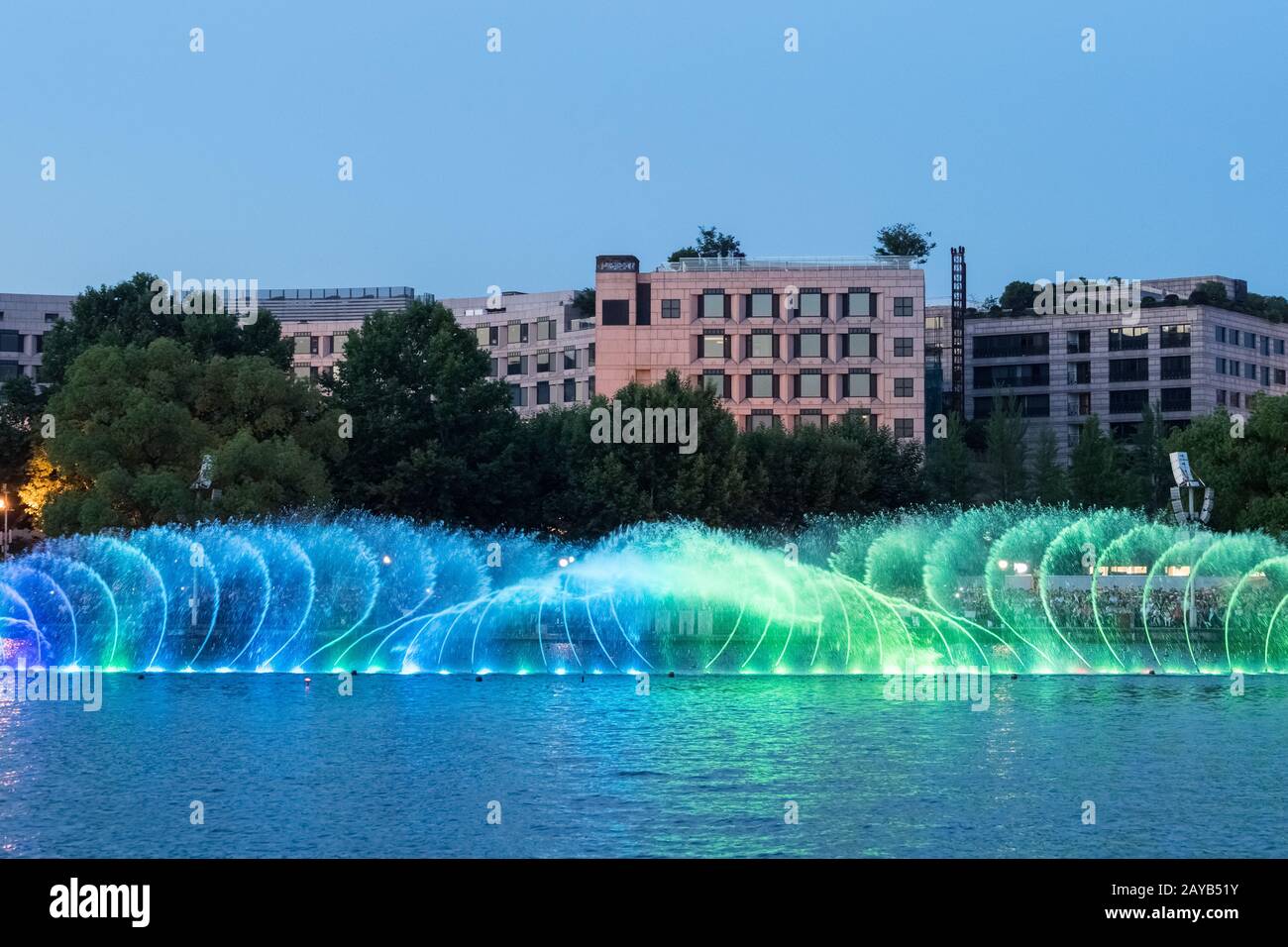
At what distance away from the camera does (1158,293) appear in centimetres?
14500

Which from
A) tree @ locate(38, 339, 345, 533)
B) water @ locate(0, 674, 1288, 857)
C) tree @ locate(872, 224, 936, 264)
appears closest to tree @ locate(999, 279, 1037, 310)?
tree @ locate(872, 224, 936, 264)

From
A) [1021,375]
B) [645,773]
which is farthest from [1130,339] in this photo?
[645,773]

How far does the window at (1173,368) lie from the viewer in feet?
445

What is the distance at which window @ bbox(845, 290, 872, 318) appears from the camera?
386 feet

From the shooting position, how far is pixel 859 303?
11781 cm

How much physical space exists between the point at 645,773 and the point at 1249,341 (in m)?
128

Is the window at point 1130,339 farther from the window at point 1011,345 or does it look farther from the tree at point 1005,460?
the tree at point 1005,460

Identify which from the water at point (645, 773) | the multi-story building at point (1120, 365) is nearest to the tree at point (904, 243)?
the multi-story building at point (1120, 365)

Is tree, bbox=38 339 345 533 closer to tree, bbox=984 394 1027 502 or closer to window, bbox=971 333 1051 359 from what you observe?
tree, bbox=984 394 1027 502

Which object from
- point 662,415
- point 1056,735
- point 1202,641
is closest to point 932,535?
point 662,415

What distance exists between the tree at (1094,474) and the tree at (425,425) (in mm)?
36665
